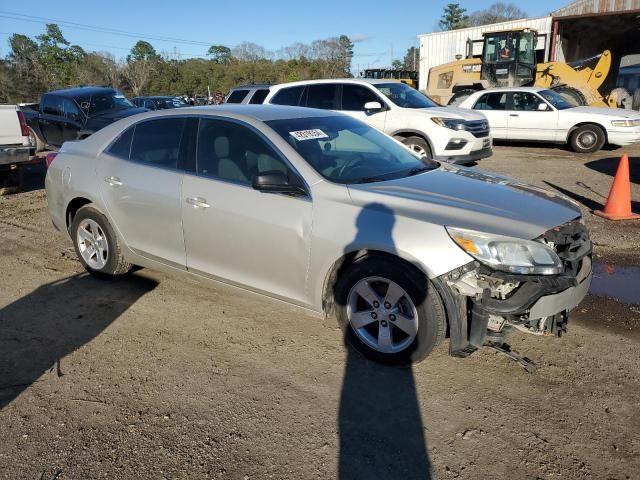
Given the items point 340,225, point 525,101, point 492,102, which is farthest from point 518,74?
point 340,225

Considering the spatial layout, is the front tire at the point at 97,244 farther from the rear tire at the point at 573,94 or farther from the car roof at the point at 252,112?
the rear tire at the point at 573,94

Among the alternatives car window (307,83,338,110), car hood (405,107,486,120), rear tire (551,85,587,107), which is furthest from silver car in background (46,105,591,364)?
rear tire (551,85,587,107)

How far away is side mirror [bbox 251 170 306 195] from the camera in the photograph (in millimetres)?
3520

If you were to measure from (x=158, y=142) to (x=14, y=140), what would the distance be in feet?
19.3

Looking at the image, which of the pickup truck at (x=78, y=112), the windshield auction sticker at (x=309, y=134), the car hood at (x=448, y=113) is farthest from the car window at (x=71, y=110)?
the windshield auction sticker at (x=309, y=134)

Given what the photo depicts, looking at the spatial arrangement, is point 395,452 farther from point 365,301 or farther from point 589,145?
point 589,145

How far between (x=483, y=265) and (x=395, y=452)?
1.13 metres

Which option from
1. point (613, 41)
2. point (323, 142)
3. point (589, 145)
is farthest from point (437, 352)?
point (613, 41)

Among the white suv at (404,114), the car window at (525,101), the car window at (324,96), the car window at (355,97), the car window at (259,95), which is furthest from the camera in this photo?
the car window at (525,101)

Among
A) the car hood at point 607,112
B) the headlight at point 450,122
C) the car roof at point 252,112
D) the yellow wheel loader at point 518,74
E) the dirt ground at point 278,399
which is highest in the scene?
the yellow wheel loader at point 518,74

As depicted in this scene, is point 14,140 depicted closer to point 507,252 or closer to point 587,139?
point 507,252

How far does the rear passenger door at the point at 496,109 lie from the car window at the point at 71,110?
1010 cm

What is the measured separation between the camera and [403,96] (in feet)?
34.0

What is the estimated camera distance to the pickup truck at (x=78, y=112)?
39.2 ft
